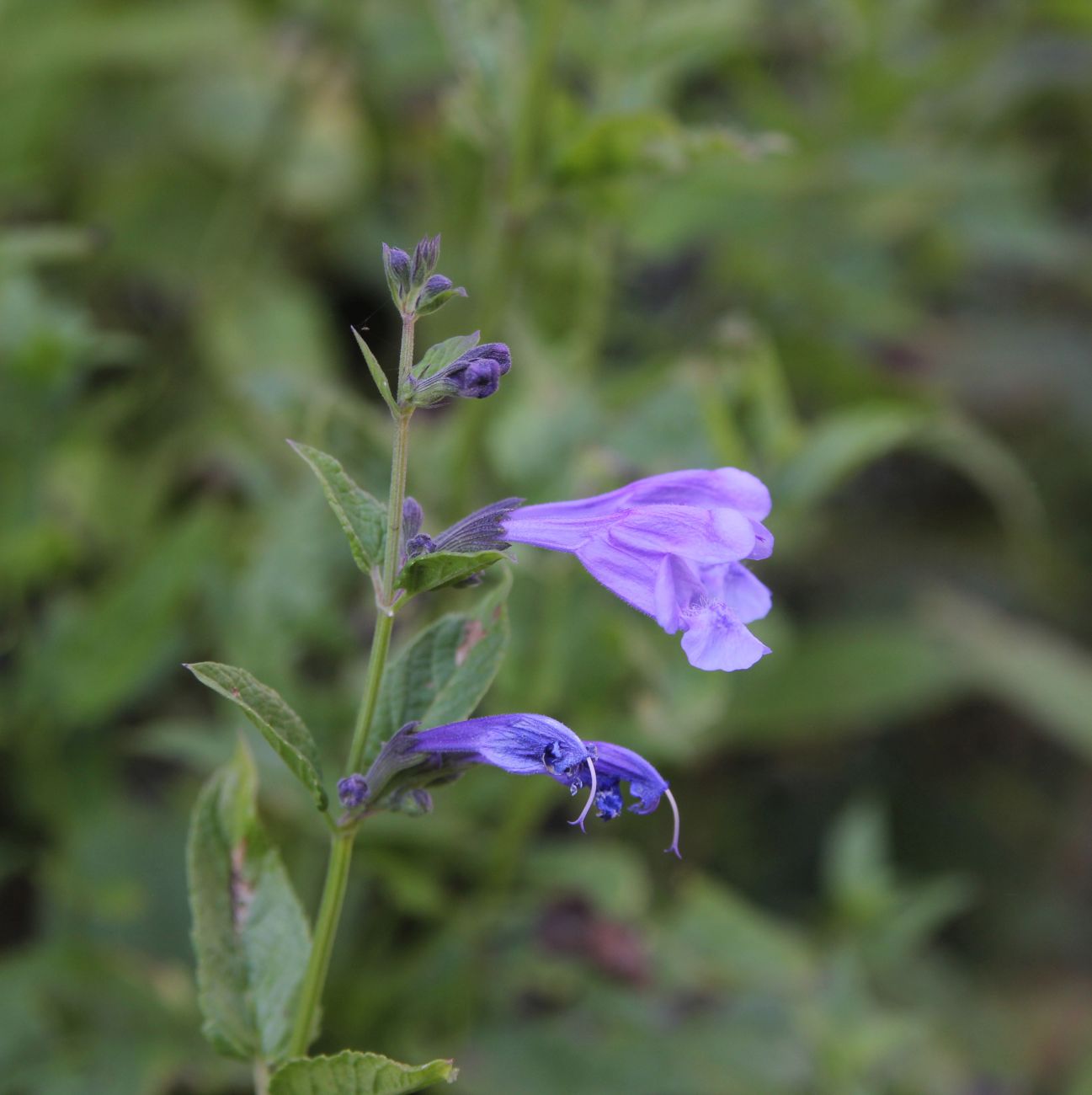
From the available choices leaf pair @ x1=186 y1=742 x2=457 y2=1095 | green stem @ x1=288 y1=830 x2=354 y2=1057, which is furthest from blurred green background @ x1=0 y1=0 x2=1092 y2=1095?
green stem @ x1=288 y1=830 x2=354 y2=1057

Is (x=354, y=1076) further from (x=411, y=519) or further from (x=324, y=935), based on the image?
(x=411, y=519)

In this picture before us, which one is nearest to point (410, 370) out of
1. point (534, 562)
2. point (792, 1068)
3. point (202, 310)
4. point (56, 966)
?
point (534, 562)

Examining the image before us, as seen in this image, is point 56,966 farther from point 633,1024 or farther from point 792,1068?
point 792,1068

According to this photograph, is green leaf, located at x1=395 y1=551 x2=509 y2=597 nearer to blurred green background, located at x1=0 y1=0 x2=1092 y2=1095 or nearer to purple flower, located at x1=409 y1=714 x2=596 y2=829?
purple flower, located at x1=409 y1=714 x2=596 y2=829

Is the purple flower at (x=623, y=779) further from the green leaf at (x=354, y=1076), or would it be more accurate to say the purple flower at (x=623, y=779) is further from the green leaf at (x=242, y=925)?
the green leaf at (x=242, y=925)

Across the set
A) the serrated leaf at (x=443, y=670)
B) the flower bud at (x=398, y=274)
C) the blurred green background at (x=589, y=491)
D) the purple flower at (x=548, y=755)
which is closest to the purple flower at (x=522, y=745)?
the purple flower at (x=548, y=755)

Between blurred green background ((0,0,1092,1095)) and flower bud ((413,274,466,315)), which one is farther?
blurred green background ((0,0,1092,1095))
